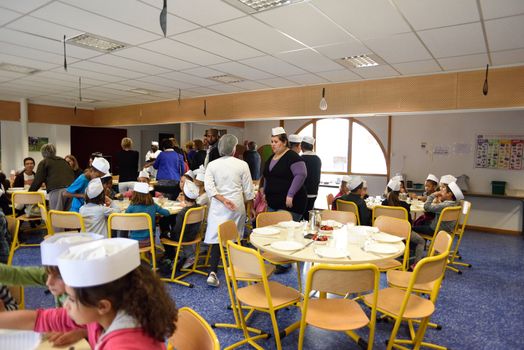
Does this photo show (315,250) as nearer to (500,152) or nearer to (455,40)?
(455,40)

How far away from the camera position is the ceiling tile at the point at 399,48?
3.47m

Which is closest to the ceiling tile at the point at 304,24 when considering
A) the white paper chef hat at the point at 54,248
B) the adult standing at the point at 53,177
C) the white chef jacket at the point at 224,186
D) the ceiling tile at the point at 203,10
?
the ceiling tile at the point at 203,10

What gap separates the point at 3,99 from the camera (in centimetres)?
807

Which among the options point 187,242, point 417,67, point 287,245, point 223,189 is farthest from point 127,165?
point 417,67

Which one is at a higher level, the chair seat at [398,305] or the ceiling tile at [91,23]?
the ceiling tile at [91,23]

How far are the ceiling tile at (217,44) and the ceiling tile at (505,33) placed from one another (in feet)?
7.66

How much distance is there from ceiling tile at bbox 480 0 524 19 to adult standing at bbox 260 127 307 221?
2039mm

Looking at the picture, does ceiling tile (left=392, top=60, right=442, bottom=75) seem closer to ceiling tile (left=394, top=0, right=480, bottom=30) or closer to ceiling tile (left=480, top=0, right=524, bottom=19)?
ceiling tile (left=394, top=0, right=480, bottom=30)

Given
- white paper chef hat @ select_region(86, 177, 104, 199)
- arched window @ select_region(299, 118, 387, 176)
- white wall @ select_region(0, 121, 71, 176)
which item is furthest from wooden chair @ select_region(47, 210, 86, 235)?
arched window @ select_region(299, 118, 387, 176)

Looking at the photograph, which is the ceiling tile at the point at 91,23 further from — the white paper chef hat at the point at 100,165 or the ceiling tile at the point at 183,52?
the white paper chef hat at the point at 100,165

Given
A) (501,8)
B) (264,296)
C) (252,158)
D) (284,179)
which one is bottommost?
(264,296)

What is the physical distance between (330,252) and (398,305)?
558mm

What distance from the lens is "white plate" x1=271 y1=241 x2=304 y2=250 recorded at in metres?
2.46

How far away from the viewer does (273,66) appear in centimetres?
470
